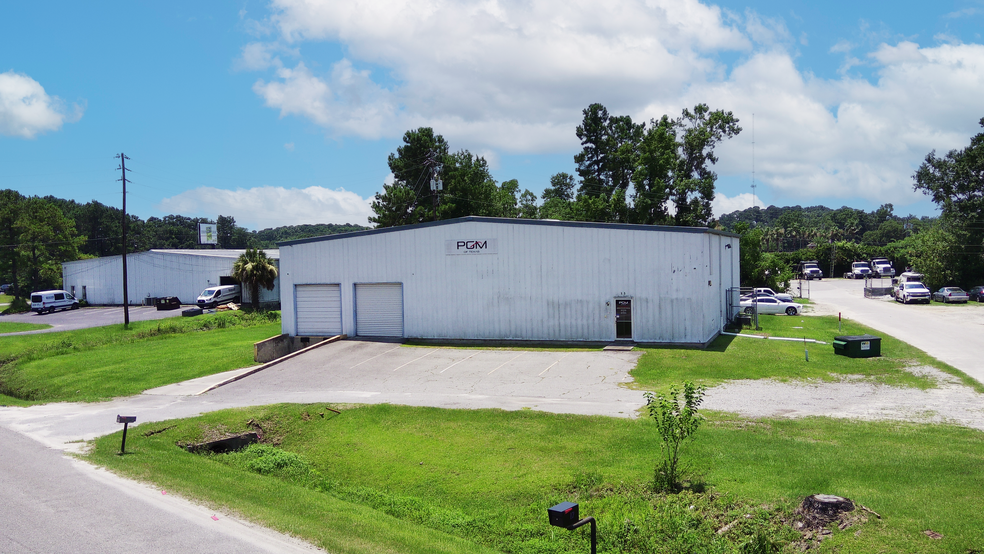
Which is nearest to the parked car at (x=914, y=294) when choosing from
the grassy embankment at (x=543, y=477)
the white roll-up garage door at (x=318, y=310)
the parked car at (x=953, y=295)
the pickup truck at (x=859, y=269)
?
the parked car at (x=953, y=295)

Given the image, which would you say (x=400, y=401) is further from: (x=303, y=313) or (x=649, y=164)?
(x=649, y=164)

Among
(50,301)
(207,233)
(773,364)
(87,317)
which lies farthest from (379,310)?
(207,233)

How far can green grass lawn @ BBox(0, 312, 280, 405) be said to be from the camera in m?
23.0

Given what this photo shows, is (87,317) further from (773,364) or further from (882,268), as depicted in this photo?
(882,268)

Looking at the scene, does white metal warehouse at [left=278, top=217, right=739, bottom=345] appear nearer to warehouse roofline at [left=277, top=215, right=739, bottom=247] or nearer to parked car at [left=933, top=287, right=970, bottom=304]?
warehouse roofline at [left=277, top=215, right=739, bottom=247]

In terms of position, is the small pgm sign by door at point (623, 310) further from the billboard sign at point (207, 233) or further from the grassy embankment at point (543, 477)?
the billboard sign at point (207, 233)

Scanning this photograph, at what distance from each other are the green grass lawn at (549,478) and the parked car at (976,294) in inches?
1850

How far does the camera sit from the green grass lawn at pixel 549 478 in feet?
28.0

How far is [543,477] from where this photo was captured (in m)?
11.3

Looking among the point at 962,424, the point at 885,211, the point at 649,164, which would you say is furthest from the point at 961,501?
the point at 885,211

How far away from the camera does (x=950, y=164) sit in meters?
55.8

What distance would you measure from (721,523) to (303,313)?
86.3 ft

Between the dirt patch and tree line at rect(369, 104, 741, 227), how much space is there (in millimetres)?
29000

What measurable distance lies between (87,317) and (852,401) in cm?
5859
